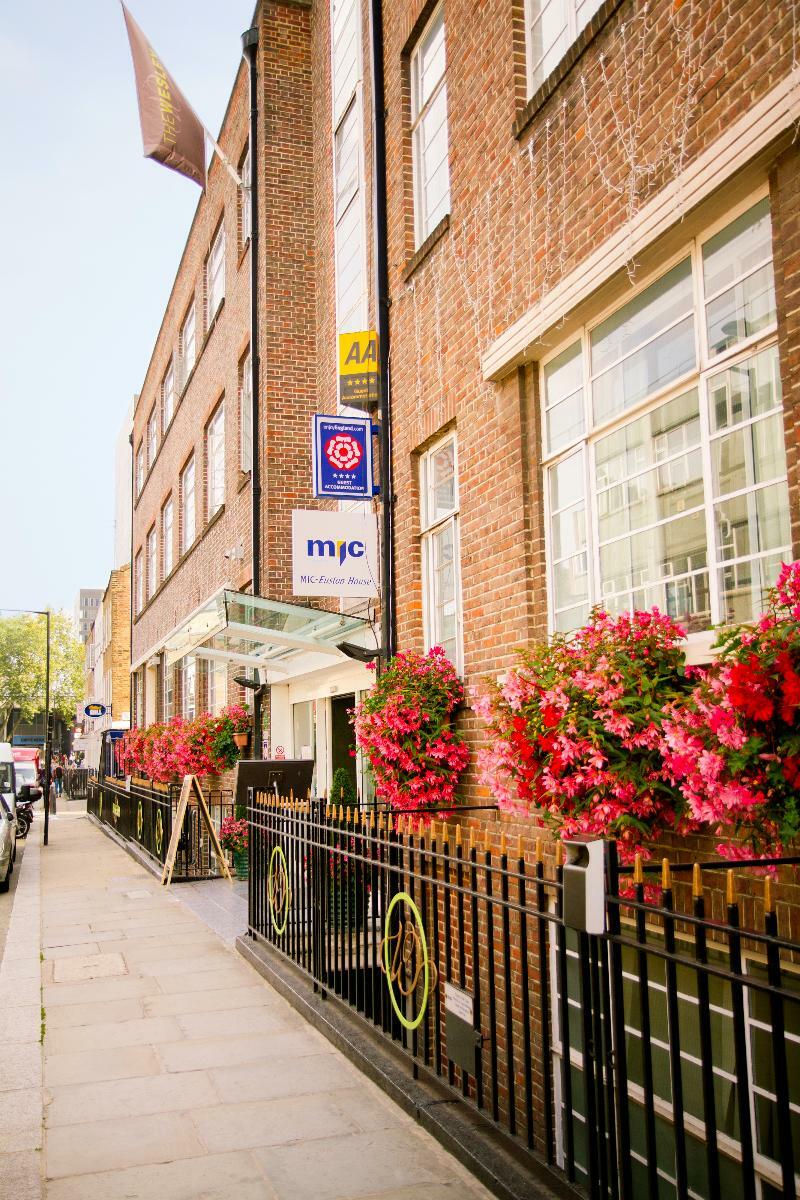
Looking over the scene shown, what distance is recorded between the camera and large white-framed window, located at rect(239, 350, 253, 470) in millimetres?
→ 15852

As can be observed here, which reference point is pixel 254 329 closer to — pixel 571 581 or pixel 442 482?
pixel 442 482

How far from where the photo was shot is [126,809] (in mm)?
19219

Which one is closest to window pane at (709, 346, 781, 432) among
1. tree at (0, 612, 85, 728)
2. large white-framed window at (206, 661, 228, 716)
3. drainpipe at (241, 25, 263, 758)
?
drainpipe at (241, 25, 263, 758)

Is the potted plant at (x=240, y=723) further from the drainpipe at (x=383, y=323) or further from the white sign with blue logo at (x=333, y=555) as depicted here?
the drainpipe at (x=383, y=323)

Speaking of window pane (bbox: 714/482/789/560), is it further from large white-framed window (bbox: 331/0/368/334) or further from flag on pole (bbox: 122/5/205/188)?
flag on pole (bbox: 122/5/205/188)

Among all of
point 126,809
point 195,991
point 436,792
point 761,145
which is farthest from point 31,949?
point 126,809

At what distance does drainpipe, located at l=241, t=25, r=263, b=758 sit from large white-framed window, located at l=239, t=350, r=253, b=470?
764mm

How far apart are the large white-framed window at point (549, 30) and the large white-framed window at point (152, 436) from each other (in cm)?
2139

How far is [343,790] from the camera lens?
10445 millimetres

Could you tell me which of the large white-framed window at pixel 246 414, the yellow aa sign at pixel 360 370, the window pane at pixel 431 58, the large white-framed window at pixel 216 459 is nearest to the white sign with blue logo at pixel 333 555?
the yellow aa sign at pixel 360 370

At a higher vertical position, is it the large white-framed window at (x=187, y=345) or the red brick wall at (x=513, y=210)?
the large white-framed window at (x=187, y=345)

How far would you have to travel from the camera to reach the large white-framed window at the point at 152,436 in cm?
2781

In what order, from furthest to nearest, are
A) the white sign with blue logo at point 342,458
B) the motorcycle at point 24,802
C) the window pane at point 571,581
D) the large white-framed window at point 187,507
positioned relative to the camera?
the large white-framed window at point 187,507, the motorcycle at point 24,802, the white sign with blue logo at point 342,458, the window pane at point 571,581

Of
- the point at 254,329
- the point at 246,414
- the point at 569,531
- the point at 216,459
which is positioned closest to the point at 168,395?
the point at 216,459
